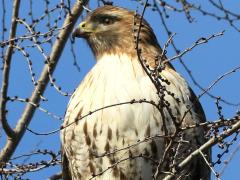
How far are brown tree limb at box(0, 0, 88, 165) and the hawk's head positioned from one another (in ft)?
0.33

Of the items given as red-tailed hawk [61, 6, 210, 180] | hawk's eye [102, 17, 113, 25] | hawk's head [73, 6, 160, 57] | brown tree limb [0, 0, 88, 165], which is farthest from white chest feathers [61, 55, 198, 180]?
hawk's eye [102, 17, 113, 25]

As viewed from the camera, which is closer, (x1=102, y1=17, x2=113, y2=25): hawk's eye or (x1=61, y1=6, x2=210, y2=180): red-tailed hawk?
(x1=61, y1=6, x2=210, y2=180): red-tailed hawk

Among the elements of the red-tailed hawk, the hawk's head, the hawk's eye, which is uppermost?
the hawk's eye

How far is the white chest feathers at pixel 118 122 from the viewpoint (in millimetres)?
5457

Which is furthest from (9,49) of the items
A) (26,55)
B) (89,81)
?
(89,81)

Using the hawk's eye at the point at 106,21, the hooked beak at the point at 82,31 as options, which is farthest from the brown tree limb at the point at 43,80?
the hawk's eye at the point at 106,21

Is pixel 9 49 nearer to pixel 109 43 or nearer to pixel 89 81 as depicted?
pixel 89 81

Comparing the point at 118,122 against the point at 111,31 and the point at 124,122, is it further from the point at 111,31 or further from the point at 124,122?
the point at 111,31

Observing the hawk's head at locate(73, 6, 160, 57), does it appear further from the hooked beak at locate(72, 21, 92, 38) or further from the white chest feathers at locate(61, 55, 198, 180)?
the white chest feathers at locate(61, 55, 198, 180)

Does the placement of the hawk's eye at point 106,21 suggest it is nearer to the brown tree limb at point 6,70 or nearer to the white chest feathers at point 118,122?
the white chest feathers at point 118,122

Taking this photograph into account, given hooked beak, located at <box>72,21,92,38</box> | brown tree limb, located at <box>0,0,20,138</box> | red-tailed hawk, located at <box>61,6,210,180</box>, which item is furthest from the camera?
hooked beak, located at <box>72,21,92,38</box>

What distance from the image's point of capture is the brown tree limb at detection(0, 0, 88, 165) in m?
5.66

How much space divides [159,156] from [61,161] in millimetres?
920

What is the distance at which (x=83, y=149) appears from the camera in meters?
5.68
